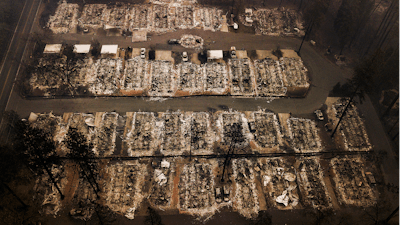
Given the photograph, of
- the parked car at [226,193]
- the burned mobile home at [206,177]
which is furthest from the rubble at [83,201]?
the parked car at [226,193]

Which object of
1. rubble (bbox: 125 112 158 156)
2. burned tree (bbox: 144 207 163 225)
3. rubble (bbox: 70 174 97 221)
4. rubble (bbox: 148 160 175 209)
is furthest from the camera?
rubble (bbox: 125 112 158 156)

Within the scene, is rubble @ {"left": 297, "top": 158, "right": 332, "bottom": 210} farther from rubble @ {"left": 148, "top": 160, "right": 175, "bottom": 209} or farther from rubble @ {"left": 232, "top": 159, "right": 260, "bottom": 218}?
rubble @ {"left": 148, "top": 160, "right": 175, "bottom": 209}

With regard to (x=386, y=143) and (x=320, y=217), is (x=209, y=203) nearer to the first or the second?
(x=320, y=217)

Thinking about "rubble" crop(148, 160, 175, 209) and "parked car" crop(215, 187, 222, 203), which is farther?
"parked car" crop(215, 187, 222, 203)

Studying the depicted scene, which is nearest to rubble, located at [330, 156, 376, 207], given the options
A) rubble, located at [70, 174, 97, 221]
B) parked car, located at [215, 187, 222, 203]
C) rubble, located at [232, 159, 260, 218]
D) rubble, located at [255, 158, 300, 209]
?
rubble, located at [255, 158, 300, 209]

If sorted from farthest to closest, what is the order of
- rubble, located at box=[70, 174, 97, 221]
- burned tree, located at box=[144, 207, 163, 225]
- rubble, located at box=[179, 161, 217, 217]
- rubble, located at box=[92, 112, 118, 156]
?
rubble, located at box=[92, 112, 118, 156] → rubble, located at box=[179, 161, 217, 217] → rubble, located at box=[70, 174, 97, 221] → burned tree, located at box=[144, 207, 163, 225]

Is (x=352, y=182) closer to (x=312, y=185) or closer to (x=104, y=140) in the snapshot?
(x=312, y=185)
